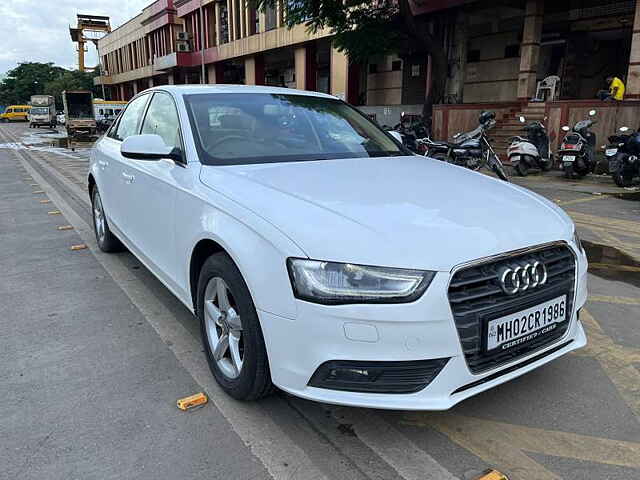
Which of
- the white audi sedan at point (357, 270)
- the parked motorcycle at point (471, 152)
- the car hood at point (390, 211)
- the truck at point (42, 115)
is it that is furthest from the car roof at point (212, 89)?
the truck at point (42, 115)

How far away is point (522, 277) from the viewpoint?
7.26ft

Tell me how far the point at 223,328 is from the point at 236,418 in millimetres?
449

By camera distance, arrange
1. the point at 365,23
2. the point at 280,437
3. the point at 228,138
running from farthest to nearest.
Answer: the point at 365,23
the point at 228,138
the point at 280,437

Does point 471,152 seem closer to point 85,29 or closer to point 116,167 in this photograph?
point 116,167

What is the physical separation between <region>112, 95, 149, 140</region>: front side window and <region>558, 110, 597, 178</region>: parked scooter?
8.67 meters

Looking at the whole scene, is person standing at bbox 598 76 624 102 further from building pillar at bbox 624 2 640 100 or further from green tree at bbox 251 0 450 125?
green tree at bbox 251 0 450 125

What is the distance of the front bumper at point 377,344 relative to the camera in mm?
2010

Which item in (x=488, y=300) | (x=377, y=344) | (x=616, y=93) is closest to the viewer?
(x=377, y=344)


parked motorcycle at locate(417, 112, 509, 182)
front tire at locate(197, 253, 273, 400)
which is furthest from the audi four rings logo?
parked motorcycle at locate(417, 112, 509, 182)

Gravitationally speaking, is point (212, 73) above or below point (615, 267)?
above

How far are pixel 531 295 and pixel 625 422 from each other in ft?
2.90

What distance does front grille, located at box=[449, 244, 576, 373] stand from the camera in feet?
6.79

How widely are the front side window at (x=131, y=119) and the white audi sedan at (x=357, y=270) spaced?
121cm

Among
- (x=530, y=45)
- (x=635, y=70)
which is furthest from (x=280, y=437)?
(x=530, y=45)
